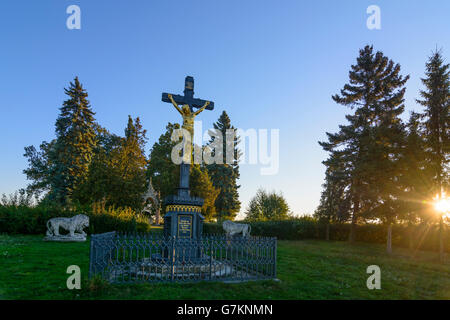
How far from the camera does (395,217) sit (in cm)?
1880

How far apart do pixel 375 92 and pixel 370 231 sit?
13.3 m

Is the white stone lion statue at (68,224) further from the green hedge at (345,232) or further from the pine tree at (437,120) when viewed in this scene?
the pine tree at (437,120)

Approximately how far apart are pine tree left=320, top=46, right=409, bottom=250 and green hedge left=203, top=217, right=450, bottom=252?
226cm

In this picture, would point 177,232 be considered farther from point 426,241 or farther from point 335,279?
point 426,241

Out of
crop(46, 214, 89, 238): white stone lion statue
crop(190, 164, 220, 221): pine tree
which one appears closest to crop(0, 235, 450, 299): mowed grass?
crop(46, 214, 89, 238): white stone lion statue

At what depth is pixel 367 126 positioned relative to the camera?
23.8 metres

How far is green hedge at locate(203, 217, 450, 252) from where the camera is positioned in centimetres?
2173

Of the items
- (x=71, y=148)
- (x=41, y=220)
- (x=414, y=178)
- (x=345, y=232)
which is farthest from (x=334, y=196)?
(x=71, y=148)

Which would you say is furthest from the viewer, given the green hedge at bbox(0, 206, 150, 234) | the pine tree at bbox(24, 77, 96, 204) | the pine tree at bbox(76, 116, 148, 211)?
the pine tree at bbox(24, 77, 96, 204)

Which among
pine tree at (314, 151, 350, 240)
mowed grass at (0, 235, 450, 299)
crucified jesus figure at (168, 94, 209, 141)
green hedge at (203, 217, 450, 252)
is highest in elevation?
crucified jesus figure at (168, 94, 209, 141)

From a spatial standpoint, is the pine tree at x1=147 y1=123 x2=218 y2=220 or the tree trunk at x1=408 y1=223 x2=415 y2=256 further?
the pine tree at x1=147 y1=123 x2=218 y2=220

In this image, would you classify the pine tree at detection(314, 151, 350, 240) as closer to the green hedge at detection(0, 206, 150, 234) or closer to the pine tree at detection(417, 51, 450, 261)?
the pine tree at detection(417, 51, 450, 261)

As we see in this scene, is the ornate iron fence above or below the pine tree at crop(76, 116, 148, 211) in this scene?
below
